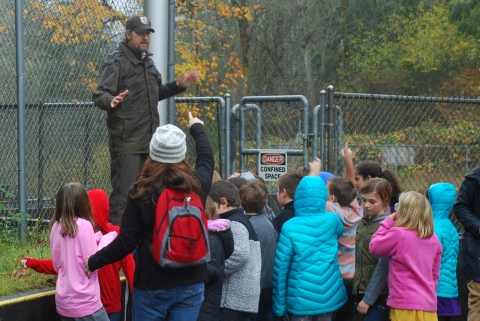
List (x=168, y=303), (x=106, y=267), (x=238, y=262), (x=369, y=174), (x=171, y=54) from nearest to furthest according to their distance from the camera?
(x=168, y=303) → (x=106, y=267) → (x=238, y=262) → (x=369, y=174) → (x=171, y=54)

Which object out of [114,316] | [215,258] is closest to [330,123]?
[215,258]

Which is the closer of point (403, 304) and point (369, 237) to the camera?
point (403, 304)

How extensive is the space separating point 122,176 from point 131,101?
2.06 ft

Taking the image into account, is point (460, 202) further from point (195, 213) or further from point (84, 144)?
point (84, 144)

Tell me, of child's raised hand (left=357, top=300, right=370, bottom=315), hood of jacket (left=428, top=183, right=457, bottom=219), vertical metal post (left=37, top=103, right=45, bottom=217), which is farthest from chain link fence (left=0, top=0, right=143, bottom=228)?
hood of jacket (left=428, top=183, right=457, bottom=219)

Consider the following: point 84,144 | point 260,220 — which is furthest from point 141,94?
point 84,144

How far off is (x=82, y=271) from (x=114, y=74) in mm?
1802

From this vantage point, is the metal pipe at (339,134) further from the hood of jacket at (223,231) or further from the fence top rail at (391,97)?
the hood of jacket at (223,231)

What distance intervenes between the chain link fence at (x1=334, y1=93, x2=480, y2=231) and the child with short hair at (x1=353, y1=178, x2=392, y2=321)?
6.40 ft

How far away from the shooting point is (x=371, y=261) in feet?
20.4

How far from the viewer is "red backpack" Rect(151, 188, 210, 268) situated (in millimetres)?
4047

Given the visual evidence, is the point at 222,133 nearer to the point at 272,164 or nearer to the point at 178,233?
the point at 272,164

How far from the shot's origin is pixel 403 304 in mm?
5754

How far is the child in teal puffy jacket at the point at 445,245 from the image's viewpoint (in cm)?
666
